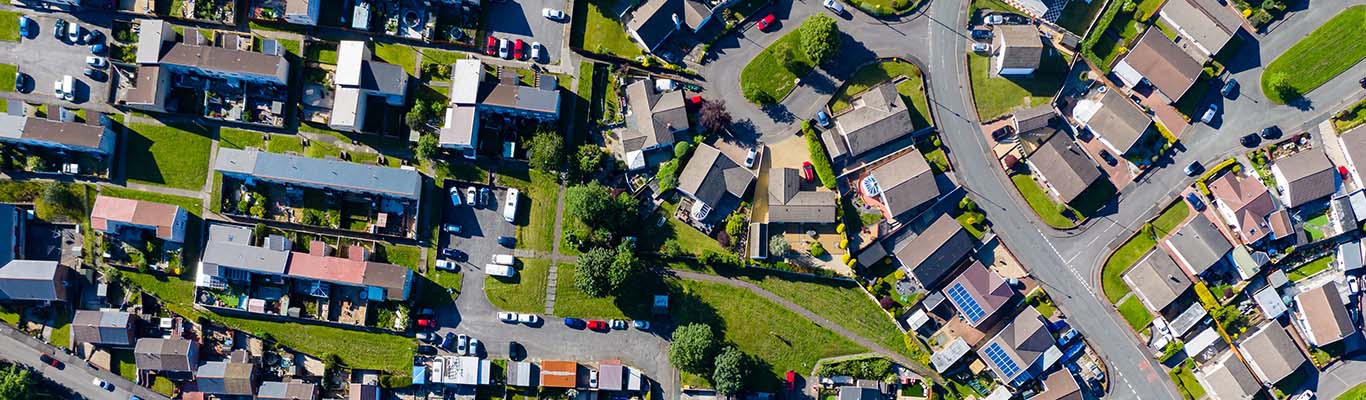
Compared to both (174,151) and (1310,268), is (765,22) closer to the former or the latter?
(1310,268)

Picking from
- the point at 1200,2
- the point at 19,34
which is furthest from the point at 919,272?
the point at 19,34

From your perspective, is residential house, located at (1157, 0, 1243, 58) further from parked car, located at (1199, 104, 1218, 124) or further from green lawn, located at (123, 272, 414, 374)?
green lawn, located at (123, 272, 414, 374)

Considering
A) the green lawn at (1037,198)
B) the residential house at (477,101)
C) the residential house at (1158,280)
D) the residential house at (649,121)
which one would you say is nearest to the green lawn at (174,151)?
the residential house at (477,101)

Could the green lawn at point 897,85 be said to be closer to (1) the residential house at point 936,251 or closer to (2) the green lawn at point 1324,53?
(1) the residential house at point 936,251

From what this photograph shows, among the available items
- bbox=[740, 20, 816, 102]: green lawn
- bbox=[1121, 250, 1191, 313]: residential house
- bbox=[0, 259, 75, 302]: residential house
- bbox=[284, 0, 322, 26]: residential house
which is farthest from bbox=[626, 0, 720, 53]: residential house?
bbox=[0, 259, 75, 302]: residential house

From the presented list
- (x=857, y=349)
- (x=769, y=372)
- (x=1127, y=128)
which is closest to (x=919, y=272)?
(x=857, y=349)

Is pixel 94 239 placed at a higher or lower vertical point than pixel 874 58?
lower

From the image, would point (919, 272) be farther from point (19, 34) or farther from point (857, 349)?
point (19, 34)

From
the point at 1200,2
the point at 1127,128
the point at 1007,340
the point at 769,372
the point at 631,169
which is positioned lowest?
the point at 769,372
